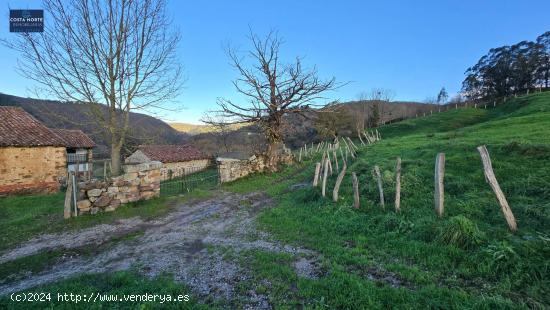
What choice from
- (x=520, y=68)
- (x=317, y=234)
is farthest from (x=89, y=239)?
(x=520, y=68)

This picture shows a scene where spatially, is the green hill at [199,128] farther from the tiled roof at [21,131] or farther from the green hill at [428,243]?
the green hill at [428,243]

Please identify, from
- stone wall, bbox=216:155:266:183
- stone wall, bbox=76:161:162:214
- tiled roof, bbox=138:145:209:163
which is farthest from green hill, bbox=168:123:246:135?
stone wall, bbox=76:161:162:214

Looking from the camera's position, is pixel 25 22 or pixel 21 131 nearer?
pixel 25 22

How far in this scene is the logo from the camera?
39.8 feet

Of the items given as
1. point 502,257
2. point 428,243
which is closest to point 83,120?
point 428,243

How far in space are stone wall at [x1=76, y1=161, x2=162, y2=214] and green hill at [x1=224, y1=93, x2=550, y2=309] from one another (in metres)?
5.53

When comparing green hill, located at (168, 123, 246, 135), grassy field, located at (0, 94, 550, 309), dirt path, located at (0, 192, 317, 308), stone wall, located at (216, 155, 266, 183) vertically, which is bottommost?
dirt path, located at (0, 192, 317, 308)

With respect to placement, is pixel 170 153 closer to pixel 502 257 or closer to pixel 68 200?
pixel 68 200

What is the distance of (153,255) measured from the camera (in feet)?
18.0

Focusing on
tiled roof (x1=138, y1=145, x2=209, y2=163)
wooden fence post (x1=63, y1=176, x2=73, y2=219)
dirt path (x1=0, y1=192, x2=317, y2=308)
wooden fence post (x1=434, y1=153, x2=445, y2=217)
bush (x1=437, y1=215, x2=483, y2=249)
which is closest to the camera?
dirt path (x1=0, y1=192, x2=317, y2=308)

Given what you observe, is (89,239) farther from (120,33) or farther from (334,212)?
(120,33)

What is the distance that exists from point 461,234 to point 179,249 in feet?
19.3

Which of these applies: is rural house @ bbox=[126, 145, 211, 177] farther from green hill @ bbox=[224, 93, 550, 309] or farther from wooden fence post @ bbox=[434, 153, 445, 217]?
wooden fence post @ bbox=[434, 153, 445, 217]

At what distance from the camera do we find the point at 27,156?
15.9 metres
